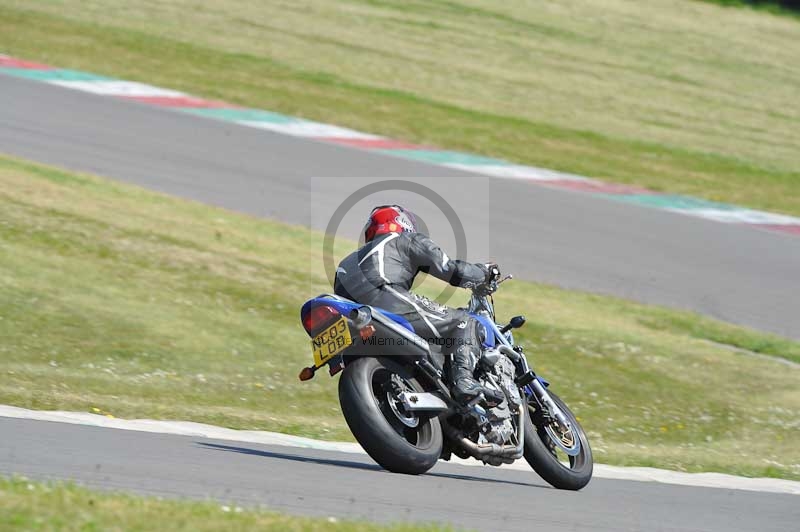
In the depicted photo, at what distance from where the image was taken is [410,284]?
7.54 m

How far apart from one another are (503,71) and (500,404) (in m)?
20.1

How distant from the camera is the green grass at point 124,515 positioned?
4.80 meters

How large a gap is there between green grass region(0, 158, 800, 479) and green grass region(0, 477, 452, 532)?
3549 mm

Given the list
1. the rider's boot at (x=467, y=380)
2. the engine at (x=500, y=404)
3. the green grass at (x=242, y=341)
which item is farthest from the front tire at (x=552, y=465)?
the green grass at (x=242, y=341)

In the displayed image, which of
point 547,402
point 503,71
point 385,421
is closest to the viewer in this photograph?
point 385,421

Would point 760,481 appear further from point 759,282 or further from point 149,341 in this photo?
point 759,282

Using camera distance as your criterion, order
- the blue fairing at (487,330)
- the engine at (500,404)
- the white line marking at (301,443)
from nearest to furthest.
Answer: the engine at (500,404) < the blue fairing at (487,330) < the white line marking at (301,443)

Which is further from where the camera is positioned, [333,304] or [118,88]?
[118,88]

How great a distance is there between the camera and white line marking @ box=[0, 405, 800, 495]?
26.3ft

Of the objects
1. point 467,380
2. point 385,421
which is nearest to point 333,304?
point 385,421

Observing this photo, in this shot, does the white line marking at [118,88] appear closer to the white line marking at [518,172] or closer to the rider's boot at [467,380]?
the white line marking at [518,172]

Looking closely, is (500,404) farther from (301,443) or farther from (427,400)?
(301,443)

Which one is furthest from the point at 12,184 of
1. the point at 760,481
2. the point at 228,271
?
the point at 760,481

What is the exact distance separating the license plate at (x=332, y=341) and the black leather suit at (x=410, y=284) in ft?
1.62
